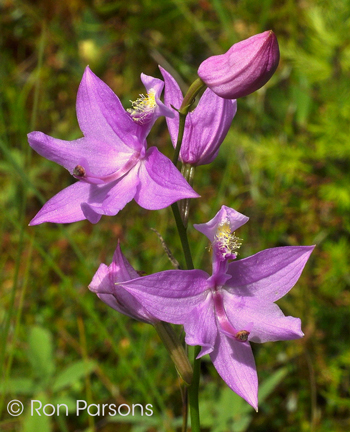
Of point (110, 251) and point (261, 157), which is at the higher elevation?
point (261, 157)

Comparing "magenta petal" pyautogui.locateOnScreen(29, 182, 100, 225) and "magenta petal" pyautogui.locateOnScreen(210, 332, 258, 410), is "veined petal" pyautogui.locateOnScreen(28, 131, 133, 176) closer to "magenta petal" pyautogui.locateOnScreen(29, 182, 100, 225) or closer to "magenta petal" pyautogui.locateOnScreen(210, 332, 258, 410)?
"magenta petal" pyautogui.locateOnScreen(29, 182, 100, 225)

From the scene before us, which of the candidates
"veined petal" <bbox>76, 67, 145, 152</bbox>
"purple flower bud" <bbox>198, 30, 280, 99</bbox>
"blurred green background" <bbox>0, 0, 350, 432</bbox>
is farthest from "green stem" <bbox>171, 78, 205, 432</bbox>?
"blurred green background" <bbox>0, 0, 350, 432</bbox>

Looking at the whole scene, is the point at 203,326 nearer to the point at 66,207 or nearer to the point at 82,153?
the point at 66,207

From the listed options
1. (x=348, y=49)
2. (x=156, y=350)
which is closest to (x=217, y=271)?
(x=156, y=350)

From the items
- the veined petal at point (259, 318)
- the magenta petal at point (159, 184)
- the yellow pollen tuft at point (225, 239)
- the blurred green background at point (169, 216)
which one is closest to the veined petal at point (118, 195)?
the magenta petal at point (159, 184)

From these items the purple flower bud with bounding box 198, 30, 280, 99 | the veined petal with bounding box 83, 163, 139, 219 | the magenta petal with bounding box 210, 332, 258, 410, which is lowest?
the magenta petal with bounding box 210, 332, 258, 410

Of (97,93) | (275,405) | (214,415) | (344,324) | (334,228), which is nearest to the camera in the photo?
(97,93)

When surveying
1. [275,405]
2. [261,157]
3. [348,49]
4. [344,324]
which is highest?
[348,49]

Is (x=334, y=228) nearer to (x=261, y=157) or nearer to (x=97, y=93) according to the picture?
(x=261, y=157)
